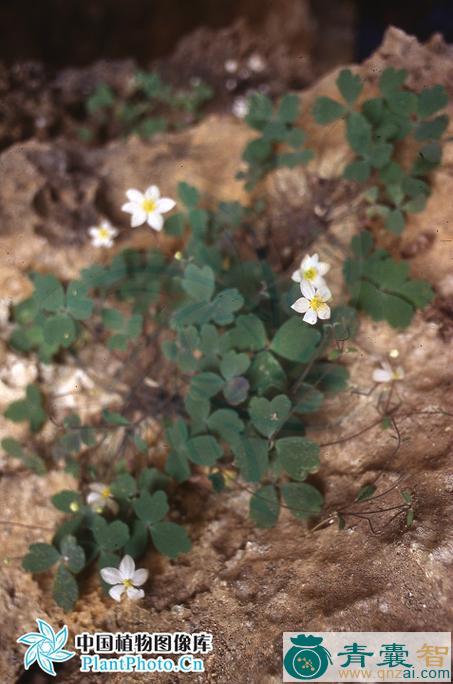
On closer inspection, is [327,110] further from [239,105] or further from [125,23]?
[125,23]

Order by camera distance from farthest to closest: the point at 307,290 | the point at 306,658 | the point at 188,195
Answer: the point at 188,195 < the point at 307,290 < the point at 306,658

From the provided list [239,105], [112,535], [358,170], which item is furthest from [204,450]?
[239,105]

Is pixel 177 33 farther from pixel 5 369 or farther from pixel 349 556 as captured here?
pixel 349 556

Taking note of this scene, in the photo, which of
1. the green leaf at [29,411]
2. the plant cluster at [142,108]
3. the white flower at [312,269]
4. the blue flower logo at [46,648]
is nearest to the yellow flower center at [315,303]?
the white flower at [312,269]

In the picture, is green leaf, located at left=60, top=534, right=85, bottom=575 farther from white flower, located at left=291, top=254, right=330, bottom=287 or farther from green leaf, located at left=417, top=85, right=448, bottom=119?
green leaf, located at left=417, top=85, right=448, bottom=119

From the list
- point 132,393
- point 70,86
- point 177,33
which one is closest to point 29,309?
point 132,393

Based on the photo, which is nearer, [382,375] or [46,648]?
[46,648]

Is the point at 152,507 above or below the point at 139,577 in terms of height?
above
